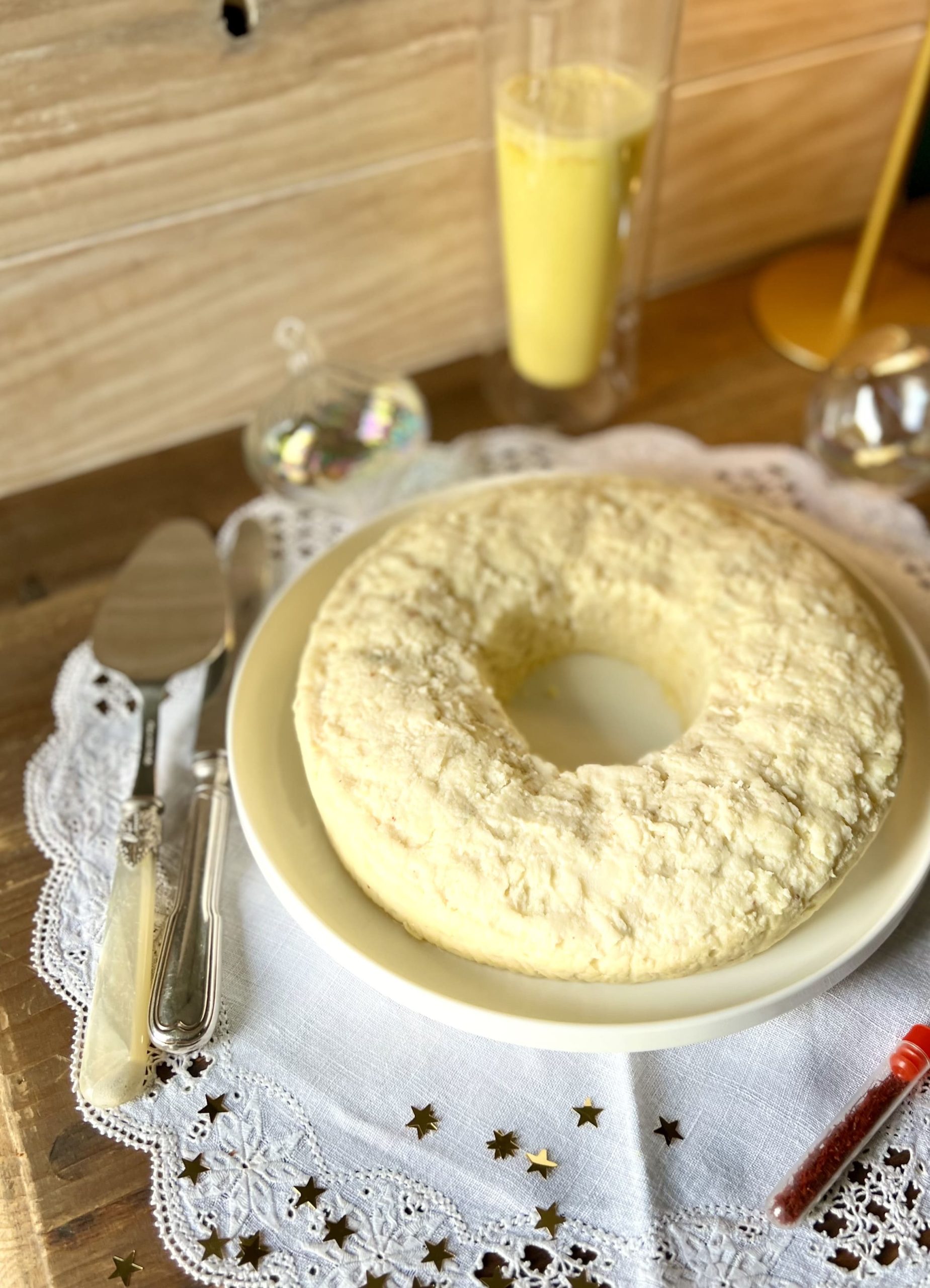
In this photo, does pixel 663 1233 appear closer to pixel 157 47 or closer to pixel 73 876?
pixel 73 876

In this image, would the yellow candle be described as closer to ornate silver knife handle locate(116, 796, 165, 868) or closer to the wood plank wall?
the wood plank wall

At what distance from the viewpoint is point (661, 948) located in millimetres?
641

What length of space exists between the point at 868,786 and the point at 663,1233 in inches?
12.6

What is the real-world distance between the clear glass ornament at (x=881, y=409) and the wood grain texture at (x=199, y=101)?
1.65 feet

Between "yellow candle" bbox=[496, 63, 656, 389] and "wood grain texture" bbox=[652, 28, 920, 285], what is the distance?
11.5 inches

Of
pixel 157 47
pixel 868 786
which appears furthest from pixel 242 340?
pixel 868 786

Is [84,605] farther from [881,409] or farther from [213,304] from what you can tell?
[881,409]

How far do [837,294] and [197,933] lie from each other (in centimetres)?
116

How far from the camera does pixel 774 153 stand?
4.47 ft

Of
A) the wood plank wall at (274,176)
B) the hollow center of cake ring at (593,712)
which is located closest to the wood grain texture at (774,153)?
the wood plank wall at (274,176)

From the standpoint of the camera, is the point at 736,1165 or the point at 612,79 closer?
the point at 736,1165

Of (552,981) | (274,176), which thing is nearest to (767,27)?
(274,176)

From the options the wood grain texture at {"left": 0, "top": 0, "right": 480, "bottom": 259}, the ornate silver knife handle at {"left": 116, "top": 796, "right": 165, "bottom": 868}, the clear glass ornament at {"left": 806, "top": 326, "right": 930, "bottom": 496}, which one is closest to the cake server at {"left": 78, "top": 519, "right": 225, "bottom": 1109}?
the ornate silver knife handle at {"left": 116, "top": 796, "right": 165, "bottom": 868}

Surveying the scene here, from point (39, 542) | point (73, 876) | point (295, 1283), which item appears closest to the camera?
point (295, 1283)
